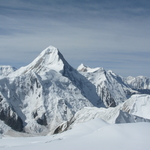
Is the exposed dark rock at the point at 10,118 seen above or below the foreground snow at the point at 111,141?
below

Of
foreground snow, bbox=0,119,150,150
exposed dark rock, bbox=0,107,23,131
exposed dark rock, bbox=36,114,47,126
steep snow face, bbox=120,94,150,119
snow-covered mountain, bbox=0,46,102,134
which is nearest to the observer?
foreground snow, bbox=0,119,150,150

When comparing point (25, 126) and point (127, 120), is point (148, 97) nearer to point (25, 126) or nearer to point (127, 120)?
point (127, 120)

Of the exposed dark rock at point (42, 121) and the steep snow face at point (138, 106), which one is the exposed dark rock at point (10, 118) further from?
the steep snow face at point (138, 106)

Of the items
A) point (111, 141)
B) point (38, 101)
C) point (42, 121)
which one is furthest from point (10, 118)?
Result: point (111, 141)

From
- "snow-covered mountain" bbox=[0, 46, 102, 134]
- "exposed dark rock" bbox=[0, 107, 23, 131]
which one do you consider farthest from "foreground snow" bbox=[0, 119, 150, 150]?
"exposed dark rock" bbox=[0, 107, 23, 131]

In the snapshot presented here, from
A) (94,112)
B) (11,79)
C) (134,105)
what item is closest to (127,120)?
(94,112)

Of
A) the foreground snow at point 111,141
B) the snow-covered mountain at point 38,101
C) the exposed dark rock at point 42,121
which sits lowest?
the exposed dark rock at point 42,121

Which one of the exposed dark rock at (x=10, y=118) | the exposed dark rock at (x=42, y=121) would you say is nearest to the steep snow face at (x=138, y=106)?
the exposed dark rock at (x=42, y=121)

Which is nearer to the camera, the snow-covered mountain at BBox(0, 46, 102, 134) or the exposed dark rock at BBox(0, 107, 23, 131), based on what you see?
the exposed dark rock at BBox(0, 107, 23, 131)

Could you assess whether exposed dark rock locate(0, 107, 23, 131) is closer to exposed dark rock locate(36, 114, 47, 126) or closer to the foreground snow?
exposed dark rock locate(36, 114, 47, 126)

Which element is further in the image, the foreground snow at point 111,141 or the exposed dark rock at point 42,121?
the exposed dark rock at point 42,121

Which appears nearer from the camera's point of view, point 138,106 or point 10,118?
point 138,106

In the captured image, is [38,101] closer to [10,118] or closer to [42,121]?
[42,121]

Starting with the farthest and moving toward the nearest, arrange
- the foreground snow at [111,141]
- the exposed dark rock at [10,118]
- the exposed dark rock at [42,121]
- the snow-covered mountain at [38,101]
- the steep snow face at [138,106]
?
1. the exposed dark rock at [42,121]
2. the snow-covered mountain at [38,101]
3. the exposed dark rock at [10,118]
4. the steep snow face at [138,106]
5. the foreground snow at [111,141]
